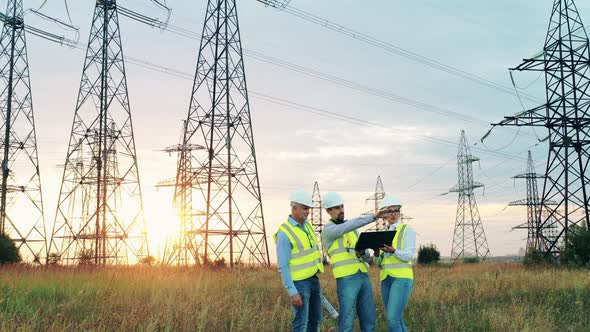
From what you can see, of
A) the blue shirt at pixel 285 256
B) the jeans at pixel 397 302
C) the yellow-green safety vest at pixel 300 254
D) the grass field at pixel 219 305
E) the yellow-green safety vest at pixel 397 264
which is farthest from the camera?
the grass field at pixel 219 305

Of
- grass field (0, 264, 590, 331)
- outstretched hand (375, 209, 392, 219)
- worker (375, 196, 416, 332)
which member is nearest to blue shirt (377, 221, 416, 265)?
worker (375, 196, 416, 332)

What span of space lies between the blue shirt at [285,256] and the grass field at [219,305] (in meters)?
0.85

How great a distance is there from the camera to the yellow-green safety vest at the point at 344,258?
6594 mm

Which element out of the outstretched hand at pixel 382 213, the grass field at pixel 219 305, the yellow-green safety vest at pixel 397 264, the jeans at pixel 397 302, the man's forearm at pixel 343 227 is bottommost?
the grass field at pixel 219 305

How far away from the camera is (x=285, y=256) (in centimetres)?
625

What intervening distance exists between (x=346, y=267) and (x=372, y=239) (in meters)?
0.46

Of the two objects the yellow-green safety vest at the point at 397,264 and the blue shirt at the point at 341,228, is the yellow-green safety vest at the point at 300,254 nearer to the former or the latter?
the blue shirt at the point at 341,228

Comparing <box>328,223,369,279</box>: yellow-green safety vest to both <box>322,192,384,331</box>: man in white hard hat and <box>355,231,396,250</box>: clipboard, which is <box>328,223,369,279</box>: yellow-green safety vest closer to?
<box>322,192,384,331</box>: man in white hard hat

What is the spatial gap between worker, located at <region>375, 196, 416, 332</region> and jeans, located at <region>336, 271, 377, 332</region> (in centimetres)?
26

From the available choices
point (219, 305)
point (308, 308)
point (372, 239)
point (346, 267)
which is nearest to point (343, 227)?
point (372, 239)

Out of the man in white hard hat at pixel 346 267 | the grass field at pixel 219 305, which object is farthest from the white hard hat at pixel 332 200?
the grass field at pixel 219 305

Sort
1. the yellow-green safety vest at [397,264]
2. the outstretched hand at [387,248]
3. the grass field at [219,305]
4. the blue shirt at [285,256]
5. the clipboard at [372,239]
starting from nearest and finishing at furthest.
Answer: the blue shirt at [285,256]
the clipboard at [372,239]
the outstretched hand at [387,248]
the yellow-green safety vest at [397,264]
the grass field at [219,305]

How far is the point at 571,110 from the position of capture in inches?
965

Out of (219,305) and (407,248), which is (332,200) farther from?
(219,305)
